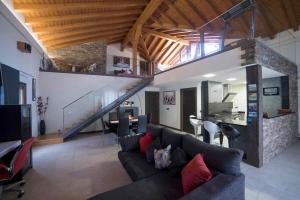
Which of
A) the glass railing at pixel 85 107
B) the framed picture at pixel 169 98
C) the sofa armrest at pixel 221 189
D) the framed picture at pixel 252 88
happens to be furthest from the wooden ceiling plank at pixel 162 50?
the sofa armrest at pixel 221 189

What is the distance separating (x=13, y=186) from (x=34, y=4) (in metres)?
4.08

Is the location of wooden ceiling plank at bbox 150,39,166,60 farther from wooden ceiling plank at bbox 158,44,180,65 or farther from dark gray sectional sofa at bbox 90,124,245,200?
dark gray sectional sofa at bbox 90,124,245,200

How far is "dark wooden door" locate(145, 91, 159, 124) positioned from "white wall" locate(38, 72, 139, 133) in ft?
7.04

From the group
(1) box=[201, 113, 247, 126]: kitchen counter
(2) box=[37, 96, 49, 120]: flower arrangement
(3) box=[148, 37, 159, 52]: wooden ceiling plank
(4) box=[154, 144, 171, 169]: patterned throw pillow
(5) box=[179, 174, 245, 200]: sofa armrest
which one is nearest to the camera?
(5) box=[179, 174, 245, 200]: sofa armrest

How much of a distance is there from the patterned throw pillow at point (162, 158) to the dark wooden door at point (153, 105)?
640 centimetres

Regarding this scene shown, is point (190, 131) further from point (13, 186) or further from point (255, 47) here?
point (13, 186)

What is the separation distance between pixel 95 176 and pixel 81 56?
258 inches

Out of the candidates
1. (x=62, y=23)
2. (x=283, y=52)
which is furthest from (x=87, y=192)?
(x=283, y=52)

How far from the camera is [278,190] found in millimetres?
2475

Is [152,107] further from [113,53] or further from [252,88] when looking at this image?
[252,88]

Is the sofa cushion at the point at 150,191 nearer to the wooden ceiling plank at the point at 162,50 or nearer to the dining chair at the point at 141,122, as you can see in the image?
the dining chair at the point at 141,122

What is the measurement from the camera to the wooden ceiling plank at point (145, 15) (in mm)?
5806

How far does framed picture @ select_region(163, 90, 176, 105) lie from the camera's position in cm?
804

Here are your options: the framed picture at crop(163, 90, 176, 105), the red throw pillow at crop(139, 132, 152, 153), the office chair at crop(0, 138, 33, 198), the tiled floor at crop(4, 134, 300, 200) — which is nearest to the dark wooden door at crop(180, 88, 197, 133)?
the framed picture at crop(163, 90, 176, 105)
